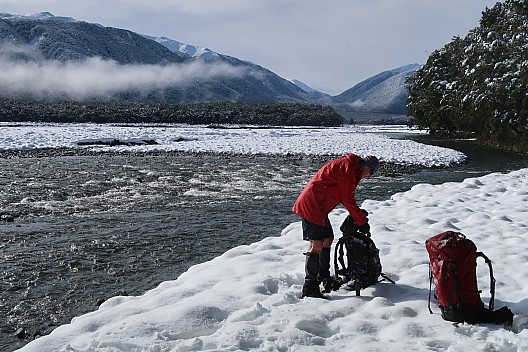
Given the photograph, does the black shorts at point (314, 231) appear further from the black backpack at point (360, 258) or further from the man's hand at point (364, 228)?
the man's hand at point (364, 228)

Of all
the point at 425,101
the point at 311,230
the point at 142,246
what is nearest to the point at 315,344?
the point at 311,230

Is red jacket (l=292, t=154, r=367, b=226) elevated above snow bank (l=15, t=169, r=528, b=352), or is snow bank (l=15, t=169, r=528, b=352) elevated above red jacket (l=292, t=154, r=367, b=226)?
red jacket (l=292, t=154, r=367, b=226)

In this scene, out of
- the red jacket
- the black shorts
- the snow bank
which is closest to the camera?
the snow bank

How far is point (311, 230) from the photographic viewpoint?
626 cm

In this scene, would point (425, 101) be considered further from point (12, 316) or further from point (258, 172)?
point (12, 316)

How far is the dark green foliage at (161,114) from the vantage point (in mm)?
88663

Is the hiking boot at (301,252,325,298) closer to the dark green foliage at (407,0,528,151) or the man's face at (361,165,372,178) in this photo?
the man's face at (361,165,372,178)

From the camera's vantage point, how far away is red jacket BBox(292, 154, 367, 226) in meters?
6.04

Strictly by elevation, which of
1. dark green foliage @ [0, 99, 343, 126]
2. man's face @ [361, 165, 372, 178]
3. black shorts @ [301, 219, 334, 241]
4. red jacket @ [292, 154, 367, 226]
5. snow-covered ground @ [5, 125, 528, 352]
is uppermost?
dark green foliage @ [0, 99, 343, 126]

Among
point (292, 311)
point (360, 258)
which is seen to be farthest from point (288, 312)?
point (360, 258)

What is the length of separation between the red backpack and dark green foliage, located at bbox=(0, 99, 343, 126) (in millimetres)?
90656

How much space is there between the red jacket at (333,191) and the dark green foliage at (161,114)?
89129 mm

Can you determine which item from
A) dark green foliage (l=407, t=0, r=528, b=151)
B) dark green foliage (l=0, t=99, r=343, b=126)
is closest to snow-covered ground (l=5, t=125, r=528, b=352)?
dark green foliage (l=407, t=0, r=528, b=151)

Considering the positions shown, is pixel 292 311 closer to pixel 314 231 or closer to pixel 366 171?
pixel 314 231
